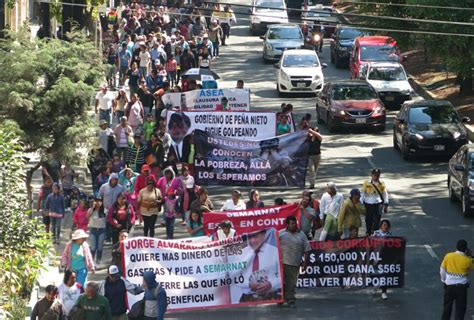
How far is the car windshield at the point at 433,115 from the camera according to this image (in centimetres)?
3397

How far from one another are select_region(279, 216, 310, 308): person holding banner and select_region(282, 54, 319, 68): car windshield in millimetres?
24768

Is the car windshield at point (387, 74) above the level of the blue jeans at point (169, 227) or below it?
below

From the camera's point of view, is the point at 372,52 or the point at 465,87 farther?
the point at 372,52

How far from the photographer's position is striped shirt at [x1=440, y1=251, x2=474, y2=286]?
64.7 feet

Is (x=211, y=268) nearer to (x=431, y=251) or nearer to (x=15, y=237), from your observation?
(x=15, y=237)

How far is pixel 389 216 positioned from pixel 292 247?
279 inches

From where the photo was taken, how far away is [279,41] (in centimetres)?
5312

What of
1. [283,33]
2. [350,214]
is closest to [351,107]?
[350,214]

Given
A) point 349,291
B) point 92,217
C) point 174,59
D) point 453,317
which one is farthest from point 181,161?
point 174,59

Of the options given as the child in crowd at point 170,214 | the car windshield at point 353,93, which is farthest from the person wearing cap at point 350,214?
the car windshield at point 353,93

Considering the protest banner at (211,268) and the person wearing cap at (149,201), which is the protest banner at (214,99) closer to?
the person wearing cap at (149,201)

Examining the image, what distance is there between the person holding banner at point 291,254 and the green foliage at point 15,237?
3587mm

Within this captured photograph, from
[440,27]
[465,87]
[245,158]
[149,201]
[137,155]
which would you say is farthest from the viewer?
[465,87]

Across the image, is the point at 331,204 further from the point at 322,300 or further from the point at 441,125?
the point at 441,125
